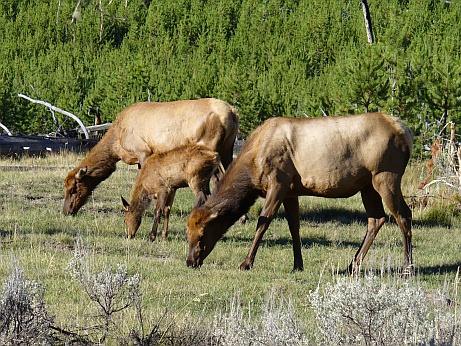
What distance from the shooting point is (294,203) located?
42.8 ft

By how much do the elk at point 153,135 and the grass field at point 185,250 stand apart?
0.60 meters

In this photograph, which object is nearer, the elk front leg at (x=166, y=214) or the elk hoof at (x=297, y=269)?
the elk hoof at (x=297, y=269)

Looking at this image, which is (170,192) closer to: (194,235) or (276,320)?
(194,235)

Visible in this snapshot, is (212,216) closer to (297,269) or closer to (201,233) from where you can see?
(201,233)

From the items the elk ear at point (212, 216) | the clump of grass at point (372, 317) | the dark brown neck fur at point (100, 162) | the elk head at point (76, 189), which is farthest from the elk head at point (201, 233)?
the dark brown neck fur at point (100, 162)

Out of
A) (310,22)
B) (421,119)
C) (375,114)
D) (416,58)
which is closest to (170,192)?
(375,114)

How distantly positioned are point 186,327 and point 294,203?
5078 millimetres

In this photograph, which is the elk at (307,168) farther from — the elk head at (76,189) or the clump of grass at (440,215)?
the clump of grass at (440,215)

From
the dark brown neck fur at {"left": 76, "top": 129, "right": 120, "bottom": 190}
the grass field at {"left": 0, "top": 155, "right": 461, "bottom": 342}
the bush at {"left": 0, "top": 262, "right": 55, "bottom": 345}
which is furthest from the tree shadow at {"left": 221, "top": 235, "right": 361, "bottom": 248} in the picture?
the bush at {"left": 0, "top": 262, "right": 55, "bottom": 345}

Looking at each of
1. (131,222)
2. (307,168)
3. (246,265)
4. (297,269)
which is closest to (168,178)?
(131,222)

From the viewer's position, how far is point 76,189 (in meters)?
17.6

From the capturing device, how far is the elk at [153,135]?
53.8 ft

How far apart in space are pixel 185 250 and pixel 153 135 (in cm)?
400

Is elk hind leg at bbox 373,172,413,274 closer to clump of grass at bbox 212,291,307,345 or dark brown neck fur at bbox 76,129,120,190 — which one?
clump of grass at bbox 212,291,307,345
